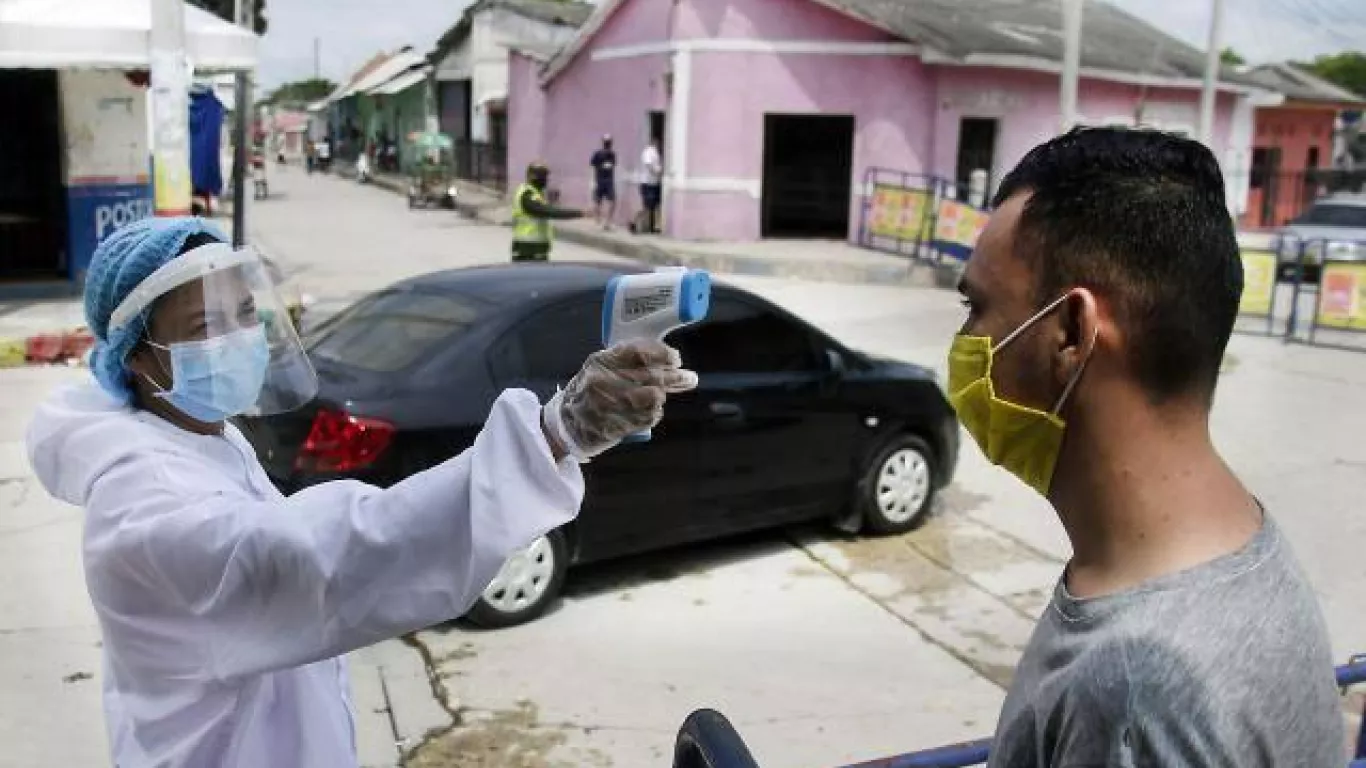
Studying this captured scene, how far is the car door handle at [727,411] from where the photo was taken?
630cm

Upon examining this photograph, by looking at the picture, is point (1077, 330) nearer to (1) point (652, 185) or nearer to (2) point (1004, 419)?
(2) point (1004, 419)

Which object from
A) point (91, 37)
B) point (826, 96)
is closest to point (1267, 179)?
point (826, 96)

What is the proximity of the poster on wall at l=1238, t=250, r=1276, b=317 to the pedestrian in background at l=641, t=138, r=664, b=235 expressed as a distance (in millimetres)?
10927

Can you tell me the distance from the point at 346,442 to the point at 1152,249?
4.44 meters

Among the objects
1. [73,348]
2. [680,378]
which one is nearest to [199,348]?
[680,378]

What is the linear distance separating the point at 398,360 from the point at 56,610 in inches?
74.4

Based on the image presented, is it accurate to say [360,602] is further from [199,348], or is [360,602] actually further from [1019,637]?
[1019,637]

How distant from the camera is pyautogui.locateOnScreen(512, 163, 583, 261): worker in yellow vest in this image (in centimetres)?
1230

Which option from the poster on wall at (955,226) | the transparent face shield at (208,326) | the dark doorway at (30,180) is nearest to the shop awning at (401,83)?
the poster on wall at (955,226)

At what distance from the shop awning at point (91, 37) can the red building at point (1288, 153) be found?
25150 mm

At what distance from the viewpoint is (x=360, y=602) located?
176cm

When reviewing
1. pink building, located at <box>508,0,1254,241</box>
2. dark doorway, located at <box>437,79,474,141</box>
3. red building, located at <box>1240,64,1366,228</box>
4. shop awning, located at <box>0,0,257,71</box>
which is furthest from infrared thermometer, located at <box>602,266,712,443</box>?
dark doorway, located at <box>437,79,474,141</box>

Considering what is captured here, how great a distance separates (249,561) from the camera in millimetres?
1781

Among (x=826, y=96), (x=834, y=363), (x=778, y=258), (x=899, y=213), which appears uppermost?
(x=826, y=96)
